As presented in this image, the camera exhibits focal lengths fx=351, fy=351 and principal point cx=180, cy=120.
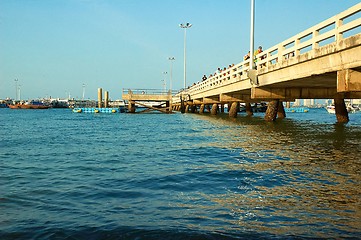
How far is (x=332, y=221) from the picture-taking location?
15.4 feet

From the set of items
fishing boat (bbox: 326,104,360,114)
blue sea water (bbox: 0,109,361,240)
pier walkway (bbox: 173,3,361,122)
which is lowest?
blue sea water (bbox: 0,109,361,240)

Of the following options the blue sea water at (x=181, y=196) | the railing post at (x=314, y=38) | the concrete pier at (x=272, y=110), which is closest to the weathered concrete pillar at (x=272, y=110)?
the concrete pier at (x=272, y=110)

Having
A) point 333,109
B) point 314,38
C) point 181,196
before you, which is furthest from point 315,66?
point 333,109

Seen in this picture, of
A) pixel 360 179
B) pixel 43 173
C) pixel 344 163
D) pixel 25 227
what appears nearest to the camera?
pixel 25 227

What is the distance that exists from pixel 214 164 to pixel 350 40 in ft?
20.3

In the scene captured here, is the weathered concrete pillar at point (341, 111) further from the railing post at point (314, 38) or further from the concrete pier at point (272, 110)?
the railing post at point (314, 38)

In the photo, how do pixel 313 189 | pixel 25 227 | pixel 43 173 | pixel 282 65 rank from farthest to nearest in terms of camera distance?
pixel 282 65, pixel 43 173, pixel 313 189, pixel 25 227

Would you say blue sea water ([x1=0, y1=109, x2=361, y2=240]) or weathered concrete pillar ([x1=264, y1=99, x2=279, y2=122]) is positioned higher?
weathered concrete pillar ([x1=264, y1=99, x2=279, y2=122])

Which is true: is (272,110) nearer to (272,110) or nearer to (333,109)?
(272,110)

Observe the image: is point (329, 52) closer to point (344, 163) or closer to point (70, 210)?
point (344, 163)

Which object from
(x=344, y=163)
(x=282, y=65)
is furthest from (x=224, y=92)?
(x=344, y=163)

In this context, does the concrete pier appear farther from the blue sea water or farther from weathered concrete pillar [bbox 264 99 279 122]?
the blue sea water

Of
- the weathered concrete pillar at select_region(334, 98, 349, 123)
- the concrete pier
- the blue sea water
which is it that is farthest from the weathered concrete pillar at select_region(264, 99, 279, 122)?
the blue sea water

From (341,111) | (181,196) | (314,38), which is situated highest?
(314,38)
